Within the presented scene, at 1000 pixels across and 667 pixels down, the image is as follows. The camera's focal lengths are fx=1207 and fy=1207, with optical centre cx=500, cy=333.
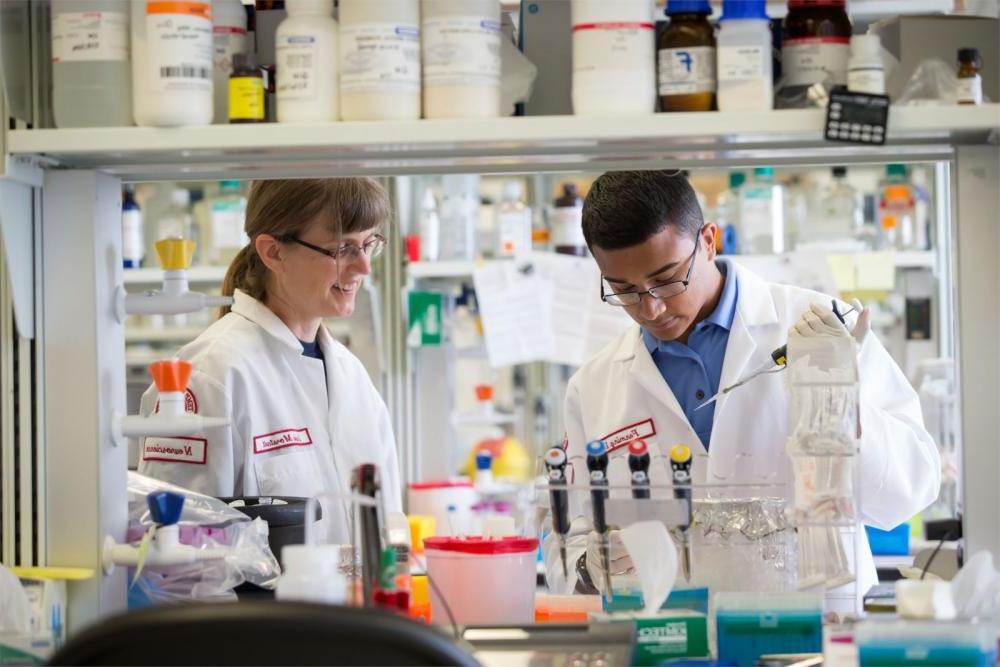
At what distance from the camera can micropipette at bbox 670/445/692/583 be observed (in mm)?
1601

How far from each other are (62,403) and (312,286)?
0.94 m

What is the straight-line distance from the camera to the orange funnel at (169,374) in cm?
162

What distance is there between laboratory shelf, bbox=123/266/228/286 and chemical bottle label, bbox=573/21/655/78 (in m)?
2.52

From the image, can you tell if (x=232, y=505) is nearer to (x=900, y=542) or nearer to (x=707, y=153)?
(x=707, y=153)

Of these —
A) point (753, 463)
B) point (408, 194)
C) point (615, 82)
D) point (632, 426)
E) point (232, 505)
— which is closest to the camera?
point (615, 82)

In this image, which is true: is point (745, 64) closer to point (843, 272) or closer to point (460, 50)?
point (460, 50)

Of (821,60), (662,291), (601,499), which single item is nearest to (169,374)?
(601,499)

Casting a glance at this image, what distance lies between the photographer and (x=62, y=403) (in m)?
1.71

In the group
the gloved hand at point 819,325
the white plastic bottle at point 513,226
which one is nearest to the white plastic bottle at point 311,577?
the gloved hand at point 819,325

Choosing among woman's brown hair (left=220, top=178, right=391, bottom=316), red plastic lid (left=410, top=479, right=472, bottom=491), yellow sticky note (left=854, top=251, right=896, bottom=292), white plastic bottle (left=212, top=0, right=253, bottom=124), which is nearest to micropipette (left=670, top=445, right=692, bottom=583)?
white plastic bottle (left=212, top=0, right=253, bottom=124)

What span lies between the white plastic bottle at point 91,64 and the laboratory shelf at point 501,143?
2.0 inches

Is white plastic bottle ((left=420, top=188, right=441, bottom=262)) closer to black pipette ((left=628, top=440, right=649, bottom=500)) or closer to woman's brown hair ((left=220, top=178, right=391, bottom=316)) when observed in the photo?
woman's brown hair ((left=220, top=178, right=391, bottom=316))

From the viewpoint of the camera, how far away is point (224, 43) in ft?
5.46

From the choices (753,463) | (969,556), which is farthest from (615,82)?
(753,463)
